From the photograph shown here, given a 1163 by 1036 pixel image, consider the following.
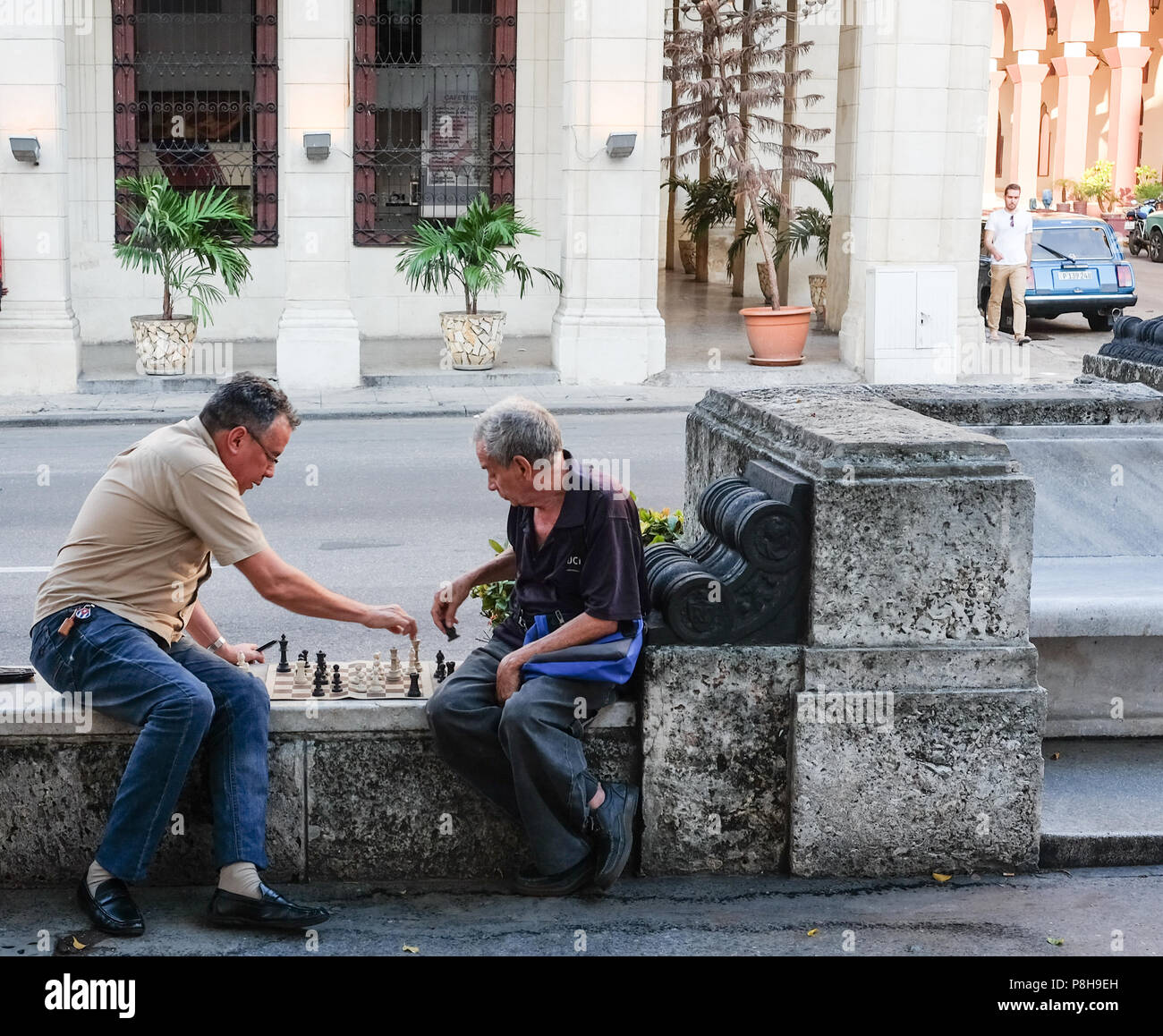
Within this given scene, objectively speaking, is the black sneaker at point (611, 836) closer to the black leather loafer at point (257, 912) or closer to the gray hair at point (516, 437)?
the black leather loafer at point (257, 912)

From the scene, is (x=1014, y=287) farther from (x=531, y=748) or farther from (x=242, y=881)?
(x=242, y=881)

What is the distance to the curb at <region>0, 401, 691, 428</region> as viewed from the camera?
16.4 m

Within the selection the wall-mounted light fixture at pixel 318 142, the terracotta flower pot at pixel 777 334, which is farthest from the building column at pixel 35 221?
the terracotta flower pot at pixel 777 334

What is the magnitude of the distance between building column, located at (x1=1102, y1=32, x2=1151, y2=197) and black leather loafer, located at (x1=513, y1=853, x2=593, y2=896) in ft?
199

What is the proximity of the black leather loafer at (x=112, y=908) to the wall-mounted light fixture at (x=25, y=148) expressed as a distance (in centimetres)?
1434

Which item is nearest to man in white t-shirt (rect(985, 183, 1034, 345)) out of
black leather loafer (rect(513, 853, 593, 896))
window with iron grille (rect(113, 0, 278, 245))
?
window with iron grille (rect(113, 0, 278, 245))

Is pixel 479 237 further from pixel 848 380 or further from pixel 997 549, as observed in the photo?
pixel 997 549

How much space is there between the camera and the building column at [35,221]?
703 inches

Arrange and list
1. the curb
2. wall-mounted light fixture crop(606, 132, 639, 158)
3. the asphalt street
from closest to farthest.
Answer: the asphalt street → the curb → wall-mounted light fixture crop(606, 132, 639, 158)

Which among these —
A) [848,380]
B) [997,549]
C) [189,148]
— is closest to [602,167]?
[848,380]

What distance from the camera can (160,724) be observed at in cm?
472

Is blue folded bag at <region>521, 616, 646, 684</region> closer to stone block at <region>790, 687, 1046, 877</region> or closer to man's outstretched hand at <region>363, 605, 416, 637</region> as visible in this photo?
man's outstretched hand at <region>363, 605, 416, 637</region>

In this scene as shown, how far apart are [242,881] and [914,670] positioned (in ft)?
6.85

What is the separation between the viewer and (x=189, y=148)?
71.3 ft
